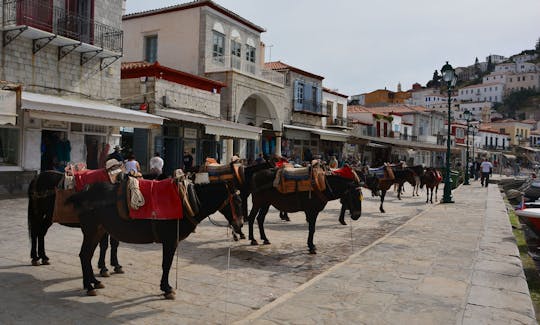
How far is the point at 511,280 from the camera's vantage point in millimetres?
5734

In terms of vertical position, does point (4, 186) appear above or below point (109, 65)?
below

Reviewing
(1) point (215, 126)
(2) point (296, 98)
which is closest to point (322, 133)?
(2) point (296, 98)

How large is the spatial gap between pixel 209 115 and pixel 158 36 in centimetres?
616

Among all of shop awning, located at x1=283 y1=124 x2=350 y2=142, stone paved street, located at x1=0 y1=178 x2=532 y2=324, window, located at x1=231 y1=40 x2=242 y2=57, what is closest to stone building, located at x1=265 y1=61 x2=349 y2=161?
shop awning, located at x1=283 y1=124 x2=350 y2=142

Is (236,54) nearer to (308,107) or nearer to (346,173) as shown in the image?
(308,107)

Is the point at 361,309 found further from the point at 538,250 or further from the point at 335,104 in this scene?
the point at 335,104

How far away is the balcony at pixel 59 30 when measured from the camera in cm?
1275

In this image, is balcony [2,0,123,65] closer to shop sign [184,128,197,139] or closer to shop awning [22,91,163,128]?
shop awning [22,91,163,128]

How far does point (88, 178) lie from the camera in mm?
5297

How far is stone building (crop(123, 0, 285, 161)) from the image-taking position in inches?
863

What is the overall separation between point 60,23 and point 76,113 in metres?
4.37

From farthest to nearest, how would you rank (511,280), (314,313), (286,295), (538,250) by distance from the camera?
(538,250) → (511,280) → (286,295) → (314,313)

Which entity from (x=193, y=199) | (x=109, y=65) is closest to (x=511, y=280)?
(x=193, y=199)

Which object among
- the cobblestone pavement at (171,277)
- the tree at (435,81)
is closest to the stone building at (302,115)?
the cobblestone pavement at (171,277)
